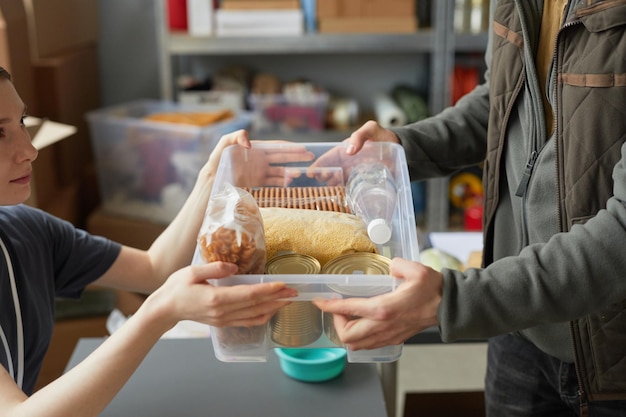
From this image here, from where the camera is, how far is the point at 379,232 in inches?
37.7

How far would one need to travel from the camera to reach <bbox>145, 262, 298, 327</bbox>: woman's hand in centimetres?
79

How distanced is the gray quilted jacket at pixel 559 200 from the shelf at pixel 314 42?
1.56 meters

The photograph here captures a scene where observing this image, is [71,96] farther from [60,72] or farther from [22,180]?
[22,180]

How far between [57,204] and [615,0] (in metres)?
2.11

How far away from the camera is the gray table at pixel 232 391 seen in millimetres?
1086

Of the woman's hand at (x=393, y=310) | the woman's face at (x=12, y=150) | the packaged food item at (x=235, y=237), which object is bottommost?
the woman's hand at (x=393, y=310)

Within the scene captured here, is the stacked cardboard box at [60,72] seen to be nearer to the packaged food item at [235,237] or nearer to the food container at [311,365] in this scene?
the food container at [311,365]

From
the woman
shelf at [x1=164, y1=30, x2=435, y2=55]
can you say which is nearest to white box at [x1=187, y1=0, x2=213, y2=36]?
shelf at [x1=164, y1=30, x2=435, y2=55]

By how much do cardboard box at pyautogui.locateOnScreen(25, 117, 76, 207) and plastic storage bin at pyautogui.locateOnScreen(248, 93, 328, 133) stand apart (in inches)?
31.3

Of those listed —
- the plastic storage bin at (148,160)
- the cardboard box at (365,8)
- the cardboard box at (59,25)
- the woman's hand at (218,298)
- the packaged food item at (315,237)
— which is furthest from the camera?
the cardboard box at (365,8)

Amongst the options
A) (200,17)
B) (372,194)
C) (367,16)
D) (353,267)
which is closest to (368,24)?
(367,16)

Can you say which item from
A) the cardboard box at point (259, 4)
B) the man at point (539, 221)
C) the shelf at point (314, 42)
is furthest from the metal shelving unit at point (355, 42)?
the man at point (539, 221)

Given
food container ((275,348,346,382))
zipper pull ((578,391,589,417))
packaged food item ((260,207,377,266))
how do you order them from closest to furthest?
packaged food item ((260,207,377,266)) → zipper pull ((578,391,589,417)) → food container ((275,348,346,382))

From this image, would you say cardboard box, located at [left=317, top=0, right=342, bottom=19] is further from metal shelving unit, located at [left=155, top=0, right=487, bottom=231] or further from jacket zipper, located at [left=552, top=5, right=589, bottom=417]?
jacket zipper, located at [left=552, top=5, right=589, bottom=417]
